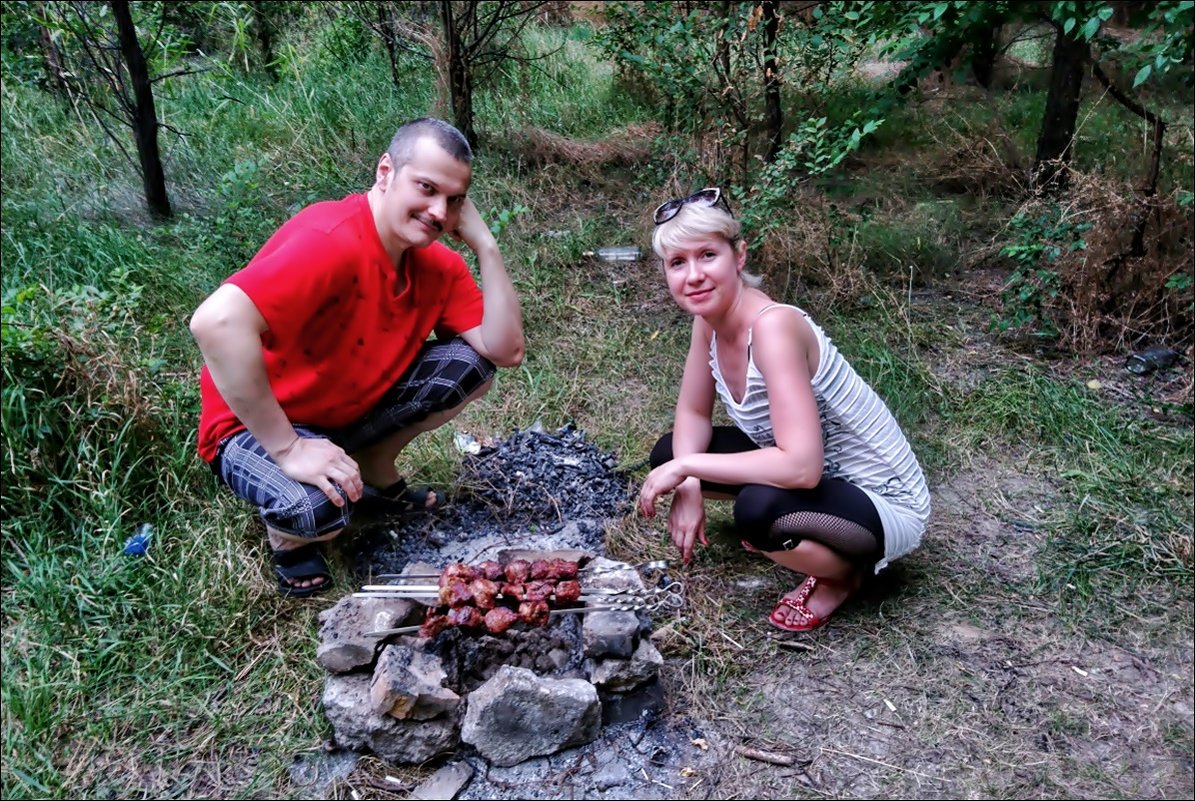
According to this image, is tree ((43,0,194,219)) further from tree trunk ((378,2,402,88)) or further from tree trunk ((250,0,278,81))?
tree trunk ((250,0,278,81))

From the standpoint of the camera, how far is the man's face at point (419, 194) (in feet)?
8.32

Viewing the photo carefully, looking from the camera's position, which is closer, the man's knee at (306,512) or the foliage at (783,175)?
the man's knee at (306,512)

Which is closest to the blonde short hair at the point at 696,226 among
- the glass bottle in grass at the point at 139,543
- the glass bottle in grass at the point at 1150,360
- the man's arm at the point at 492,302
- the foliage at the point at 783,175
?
the man's arm at the point at 492,302

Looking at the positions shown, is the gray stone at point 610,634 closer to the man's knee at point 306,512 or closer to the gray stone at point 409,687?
the gray stone at point 409,687

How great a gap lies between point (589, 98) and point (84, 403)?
5.00 metres

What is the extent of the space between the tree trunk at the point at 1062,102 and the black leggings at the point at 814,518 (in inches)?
143

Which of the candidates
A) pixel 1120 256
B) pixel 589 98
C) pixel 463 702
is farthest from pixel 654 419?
pixel 589 98

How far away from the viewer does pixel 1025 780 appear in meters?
2.13

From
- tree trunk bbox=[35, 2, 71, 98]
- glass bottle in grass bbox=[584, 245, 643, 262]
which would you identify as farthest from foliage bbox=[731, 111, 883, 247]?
tree trunk bbox=[35, 2, 71, 98]

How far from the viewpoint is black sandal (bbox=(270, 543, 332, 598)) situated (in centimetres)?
278

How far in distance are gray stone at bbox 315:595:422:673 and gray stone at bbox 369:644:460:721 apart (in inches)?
2.4

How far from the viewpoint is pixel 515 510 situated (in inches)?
128

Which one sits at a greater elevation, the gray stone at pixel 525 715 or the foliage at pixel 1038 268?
the foliage at pixel 1038 268

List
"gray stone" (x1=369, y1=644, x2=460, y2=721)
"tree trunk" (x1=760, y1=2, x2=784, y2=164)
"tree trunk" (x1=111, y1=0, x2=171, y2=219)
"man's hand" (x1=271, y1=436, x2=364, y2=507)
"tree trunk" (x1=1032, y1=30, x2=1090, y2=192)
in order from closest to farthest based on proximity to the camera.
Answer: "gray stone" (x1=369, y1=644, x2=460, y2=721) < "man's hand" (x1=271, y1=436, x2=364, y2=507) < "tree trunk" (x1=760, y1=2, x2=784, y2=164) < "tree trunk" (x1=111, y1=0, x2=171, y2=219) < "tree trunk" (x1=1032, y1=30, x2=1090, y2=192)
